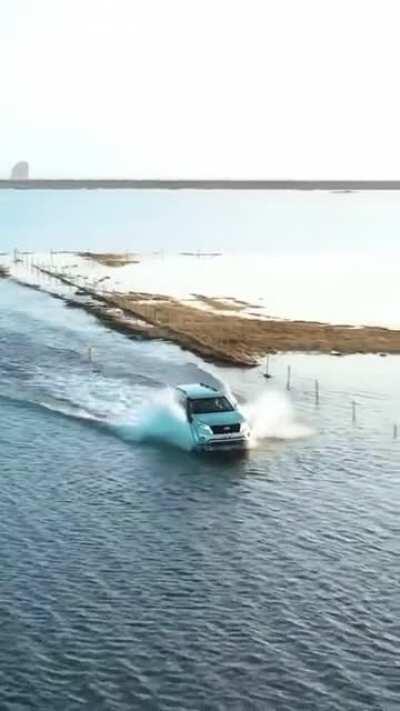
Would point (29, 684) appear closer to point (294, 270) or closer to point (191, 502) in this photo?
point (191, 502)

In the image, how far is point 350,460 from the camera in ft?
178

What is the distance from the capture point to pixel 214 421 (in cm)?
5628

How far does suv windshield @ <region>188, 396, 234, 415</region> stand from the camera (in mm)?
57600

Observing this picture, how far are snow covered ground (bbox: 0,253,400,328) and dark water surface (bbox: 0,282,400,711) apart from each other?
1989 inches

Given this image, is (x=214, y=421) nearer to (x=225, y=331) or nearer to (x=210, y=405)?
(x=210, y=405)

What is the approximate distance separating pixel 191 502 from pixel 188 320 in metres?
55.7

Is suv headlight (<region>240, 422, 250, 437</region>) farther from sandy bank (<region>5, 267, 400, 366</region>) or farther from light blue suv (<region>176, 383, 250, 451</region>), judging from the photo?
sandy bank (<region>5, 267, 400, 366</region>)

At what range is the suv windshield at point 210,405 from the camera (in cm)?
5760

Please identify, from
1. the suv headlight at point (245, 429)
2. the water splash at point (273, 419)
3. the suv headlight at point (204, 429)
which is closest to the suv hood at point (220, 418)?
the suv headlight at point (204, 429)

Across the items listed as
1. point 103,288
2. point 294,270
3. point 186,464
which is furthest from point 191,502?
point 294,270

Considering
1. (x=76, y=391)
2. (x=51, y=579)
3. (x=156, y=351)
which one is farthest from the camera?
(x=156, y=351)

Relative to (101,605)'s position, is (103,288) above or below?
above

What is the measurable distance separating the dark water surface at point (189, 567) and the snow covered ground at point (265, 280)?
50531 millimetres

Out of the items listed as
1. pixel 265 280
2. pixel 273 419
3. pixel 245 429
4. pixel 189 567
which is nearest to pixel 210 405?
pixel 245 429
